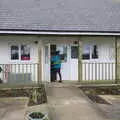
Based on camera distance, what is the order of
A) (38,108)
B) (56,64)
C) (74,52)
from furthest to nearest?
(74,52) → (56,64) → (38,108)

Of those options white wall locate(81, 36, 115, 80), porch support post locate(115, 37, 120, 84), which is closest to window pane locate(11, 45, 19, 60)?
white wall locate(81, 36, 115, 80)

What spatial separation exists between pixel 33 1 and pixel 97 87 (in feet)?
25.1

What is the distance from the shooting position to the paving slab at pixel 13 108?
11526mm

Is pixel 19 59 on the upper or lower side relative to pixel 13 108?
upper

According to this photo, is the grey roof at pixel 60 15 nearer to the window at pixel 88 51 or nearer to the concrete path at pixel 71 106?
the window at pixel 88 51

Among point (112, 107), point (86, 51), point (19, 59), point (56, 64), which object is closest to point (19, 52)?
point (19, 59)

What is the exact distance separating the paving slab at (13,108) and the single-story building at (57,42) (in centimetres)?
398

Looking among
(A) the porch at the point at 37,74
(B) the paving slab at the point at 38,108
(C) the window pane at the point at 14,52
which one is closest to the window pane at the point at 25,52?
(C) the window pane at the point at 14,52

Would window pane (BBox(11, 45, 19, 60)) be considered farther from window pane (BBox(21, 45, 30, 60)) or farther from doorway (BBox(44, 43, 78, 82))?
doorway (BBox(44, 43, 78, 82))

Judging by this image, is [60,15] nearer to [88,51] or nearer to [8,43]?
[88,51]

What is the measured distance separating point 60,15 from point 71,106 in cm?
899

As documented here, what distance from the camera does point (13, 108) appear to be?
→ 13031 millimetres

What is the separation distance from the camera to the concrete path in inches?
436

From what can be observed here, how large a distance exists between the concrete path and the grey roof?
4333 millimetres
